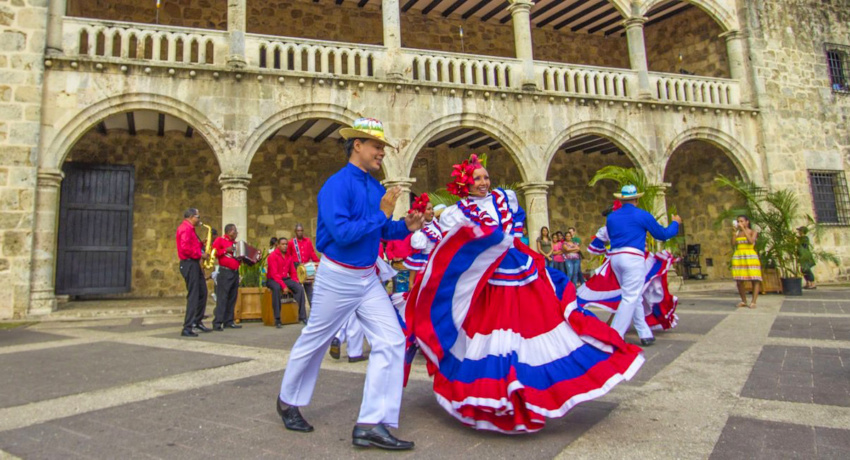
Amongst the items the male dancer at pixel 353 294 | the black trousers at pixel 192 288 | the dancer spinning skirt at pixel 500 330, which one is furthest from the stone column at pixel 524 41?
the male dancer at pixel 353 294

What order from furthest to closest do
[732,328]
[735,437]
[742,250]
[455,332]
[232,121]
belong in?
[232,121] < [742,250] < [732,328] < [455,332] < [735,437]

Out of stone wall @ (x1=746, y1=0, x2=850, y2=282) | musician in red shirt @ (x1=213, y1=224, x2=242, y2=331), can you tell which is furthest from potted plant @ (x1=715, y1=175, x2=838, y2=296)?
musician in red shirt @ (x1=213, y1=224, x2=242, y2=331)

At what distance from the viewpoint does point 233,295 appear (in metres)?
8.02

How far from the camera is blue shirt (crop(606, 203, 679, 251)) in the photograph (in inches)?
215

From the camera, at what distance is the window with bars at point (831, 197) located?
14.8 meters

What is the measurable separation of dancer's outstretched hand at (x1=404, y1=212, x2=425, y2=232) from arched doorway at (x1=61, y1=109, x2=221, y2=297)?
10832mm

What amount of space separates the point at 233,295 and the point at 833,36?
18.9 metres

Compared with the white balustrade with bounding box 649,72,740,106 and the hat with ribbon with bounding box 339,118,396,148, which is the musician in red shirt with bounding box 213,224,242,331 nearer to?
the hat with ribbon with bounding box 339,118,396,148

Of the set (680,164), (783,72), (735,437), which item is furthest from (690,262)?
(735,437)

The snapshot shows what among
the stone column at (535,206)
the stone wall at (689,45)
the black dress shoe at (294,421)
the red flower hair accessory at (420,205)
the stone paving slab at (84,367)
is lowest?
the black dress shoe at (294,421)

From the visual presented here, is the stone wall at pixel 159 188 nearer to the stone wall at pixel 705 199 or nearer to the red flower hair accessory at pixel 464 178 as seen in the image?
the red flower hair accessory at pixel 464 178

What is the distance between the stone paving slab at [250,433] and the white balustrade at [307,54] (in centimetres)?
853

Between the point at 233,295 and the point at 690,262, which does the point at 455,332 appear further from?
the point at 690,262

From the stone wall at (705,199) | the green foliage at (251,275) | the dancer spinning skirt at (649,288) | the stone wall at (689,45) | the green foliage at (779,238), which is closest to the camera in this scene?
the dancer spinning skirt at (649,288)
